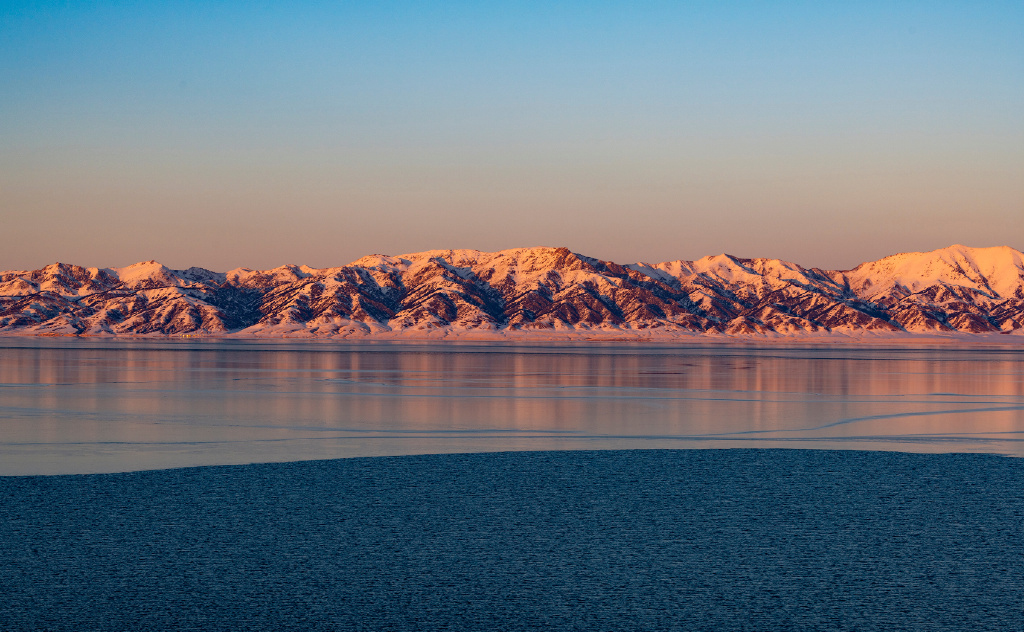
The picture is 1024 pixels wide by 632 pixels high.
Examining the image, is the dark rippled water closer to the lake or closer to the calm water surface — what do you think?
the lake

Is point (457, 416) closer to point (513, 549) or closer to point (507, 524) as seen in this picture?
point (507, 524)

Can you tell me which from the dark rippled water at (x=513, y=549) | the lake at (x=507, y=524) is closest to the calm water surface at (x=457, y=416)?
the lake at (x=507, y=524)

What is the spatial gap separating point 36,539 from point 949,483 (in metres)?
13.1

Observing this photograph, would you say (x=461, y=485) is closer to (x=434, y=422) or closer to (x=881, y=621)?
(x=881, y=621)

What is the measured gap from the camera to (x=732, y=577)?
1019cm

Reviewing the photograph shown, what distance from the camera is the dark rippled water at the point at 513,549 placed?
9.03 m

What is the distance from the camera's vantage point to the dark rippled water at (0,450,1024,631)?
9031 millimetres

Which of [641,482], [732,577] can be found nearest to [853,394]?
[641,482]

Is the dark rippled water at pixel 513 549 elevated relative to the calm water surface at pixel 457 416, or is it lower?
elevated

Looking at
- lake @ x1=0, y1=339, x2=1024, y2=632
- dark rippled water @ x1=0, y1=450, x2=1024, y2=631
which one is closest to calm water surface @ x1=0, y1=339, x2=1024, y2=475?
lake @ x1=0, y1=339, x2=1024, y2=632

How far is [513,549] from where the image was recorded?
37.2ft

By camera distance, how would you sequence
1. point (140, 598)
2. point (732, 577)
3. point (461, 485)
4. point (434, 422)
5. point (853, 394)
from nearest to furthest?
point (140, 598), point (732, 577), point (461, 485), point (434, 422), point (853, 394)

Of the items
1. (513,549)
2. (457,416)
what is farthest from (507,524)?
(457,416)

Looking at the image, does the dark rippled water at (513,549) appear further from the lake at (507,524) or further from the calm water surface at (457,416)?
the calm water surface at (457,416)
